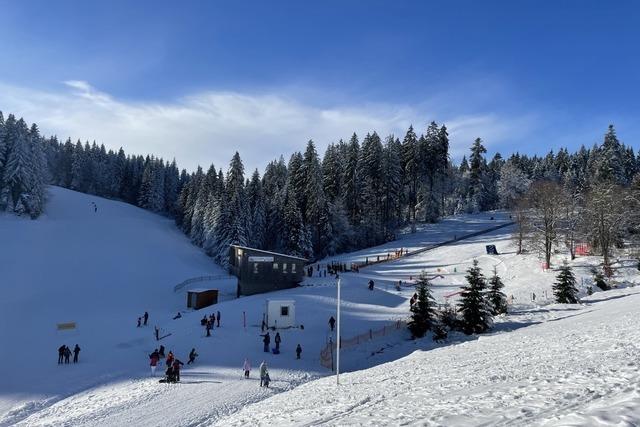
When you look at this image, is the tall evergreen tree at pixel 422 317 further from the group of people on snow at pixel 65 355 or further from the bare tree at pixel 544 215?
the bare tree at pixel 544 215

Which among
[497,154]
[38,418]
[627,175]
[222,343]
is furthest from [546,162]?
[38,418]

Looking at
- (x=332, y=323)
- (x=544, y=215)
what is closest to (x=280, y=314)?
(x=332, y=323)

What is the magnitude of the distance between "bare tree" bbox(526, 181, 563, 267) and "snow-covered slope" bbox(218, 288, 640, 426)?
28.5 metres

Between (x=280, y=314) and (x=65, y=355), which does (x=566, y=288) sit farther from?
(x=65, y=355)

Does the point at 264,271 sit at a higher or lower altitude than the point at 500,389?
higher

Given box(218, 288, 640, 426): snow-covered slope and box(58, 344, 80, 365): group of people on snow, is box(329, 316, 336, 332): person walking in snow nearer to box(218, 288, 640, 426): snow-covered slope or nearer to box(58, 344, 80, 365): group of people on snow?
box(218, 288, 640, 426): snow-covered slope

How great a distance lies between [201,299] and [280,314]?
44.4ft

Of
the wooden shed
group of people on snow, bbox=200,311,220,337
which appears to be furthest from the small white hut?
the wooden shed

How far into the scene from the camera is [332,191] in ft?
276

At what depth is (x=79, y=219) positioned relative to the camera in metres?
80.7

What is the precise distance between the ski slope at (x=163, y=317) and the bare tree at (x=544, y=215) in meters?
2.59

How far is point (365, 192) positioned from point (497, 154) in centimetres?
6218

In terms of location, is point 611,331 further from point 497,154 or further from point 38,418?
point 497,154

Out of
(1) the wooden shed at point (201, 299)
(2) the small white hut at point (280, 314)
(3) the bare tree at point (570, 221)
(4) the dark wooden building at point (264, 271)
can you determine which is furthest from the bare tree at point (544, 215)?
(1) the wooden shed at point (201, 299)
